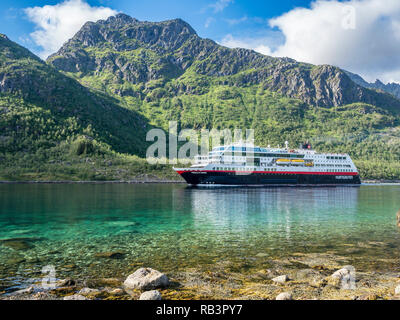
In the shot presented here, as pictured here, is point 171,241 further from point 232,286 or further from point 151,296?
point 151,296

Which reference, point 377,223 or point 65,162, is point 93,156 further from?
point 377,223

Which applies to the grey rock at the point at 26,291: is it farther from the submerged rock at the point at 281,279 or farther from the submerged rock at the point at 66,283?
the submerged rock at the point at 281,279

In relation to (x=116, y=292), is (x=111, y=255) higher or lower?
lower

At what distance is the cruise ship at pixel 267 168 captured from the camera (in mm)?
101188

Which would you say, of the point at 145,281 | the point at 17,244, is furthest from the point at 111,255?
the point at 17,244

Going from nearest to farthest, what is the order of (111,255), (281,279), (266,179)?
(281,279) → (111,255) → (266,179)

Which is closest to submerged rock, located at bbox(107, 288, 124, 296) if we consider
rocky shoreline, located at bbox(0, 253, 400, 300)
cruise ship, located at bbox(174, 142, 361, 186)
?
rocky shoreline, located at bbox(0, 253, 400, 300)

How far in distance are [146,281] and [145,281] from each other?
1.7 inches

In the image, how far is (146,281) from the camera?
42.6 ft

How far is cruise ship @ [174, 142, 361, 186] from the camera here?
332ft

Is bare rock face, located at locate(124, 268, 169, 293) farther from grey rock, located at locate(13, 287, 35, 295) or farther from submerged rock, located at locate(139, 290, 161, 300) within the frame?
grey rock, located at locate(13, 287, 35, 295)
